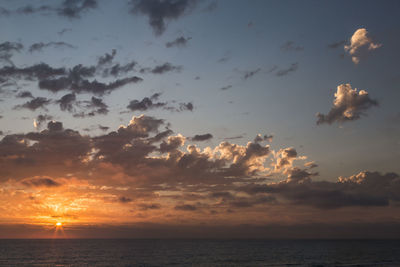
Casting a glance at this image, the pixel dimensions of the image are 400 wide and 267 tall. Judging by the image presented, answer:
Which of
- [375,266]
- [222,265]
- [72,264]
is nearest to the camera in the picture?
[375,266]

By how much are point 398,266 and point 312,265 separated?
25869 mm

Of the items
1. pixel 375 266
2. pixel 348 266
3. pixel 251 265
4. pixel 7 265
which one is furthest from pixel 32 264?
pixel 375 266

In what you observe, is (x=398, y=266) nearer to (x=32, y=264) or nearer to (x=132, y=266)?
(x=132, y=266)

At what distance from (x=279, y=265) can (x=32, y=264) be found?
90778 mm

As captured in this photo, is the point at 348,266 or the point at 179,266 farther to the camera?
the point at 179,266

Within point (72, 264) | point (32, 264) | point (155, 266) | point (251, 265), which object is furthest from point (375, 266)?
point (32, 264)

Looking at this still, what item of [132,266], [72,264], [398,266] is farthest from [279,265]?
[72,264]

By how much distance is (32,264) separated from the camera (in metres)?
120

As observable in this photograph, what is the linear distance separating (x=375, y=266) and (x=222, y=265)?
48195 millimetres

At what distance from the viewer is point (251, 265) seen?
10850 centimetres

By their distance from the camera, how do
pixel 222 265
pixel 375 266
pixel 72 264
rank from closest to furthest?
1. pixel 375 266
2. pixel 222 265
3. pixel 72 264

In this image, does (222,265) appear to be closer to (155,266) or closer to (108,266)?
(155,266)

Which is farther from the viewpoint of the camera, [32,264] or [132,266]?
[32,264]

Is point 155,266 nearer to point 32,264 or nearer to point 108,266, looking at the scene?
point 108,266
